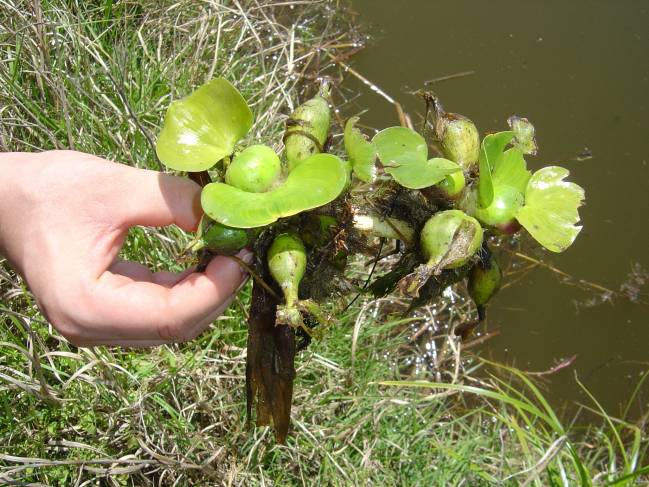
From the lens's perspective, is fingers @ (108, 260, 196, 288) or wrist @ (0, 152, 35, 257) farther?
fingers @ (108, 260, 196, 288)

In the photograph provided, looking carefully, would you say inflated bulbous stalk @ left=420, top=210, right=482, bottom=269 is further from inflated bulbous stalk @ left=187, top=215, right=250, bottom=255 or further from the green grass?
the green grass

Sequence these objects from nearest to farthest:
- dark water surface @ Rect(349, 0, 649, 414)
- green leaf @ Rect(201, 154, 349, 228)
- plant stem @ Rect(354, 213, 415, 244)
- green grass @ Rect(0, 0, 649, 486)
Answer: green leaf @ Rect(201, 154, 349, 228), plant stem @ Rect(354, 213, 415, 244), green grass @ Rect(0, 0, 649, 486), dark water surface @ Rect(349, 0, 649, 414)

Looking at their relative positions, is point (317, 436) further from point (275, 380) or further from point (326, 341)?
point (275, 380)

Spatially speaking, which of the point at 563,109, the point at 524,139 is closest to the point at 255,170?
the point at 524,139

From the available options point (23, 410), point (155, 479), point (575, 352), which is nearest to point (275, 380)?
point (155, 479)

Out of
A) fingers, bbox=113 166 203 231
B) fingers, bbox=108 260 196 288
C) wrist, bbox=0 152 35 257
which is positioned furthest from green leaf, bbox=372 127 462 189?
wrist, bbox=0 152 35 257

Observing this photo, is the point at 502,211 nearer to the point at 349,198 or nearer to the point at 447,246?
the point at 447,246

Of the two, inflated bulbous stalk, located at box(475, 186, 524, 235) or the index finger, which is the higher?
inflated bulbous stalk, located at box(475, 186, 524, 235)

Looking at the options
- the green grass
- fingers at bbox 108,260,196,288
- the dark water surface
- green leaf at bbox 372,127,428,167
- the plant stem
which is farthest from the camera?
the dark water surface

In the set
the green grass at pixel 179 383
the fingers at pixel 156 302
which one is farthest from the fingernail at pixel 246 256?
the green grass at pixel 179 383
